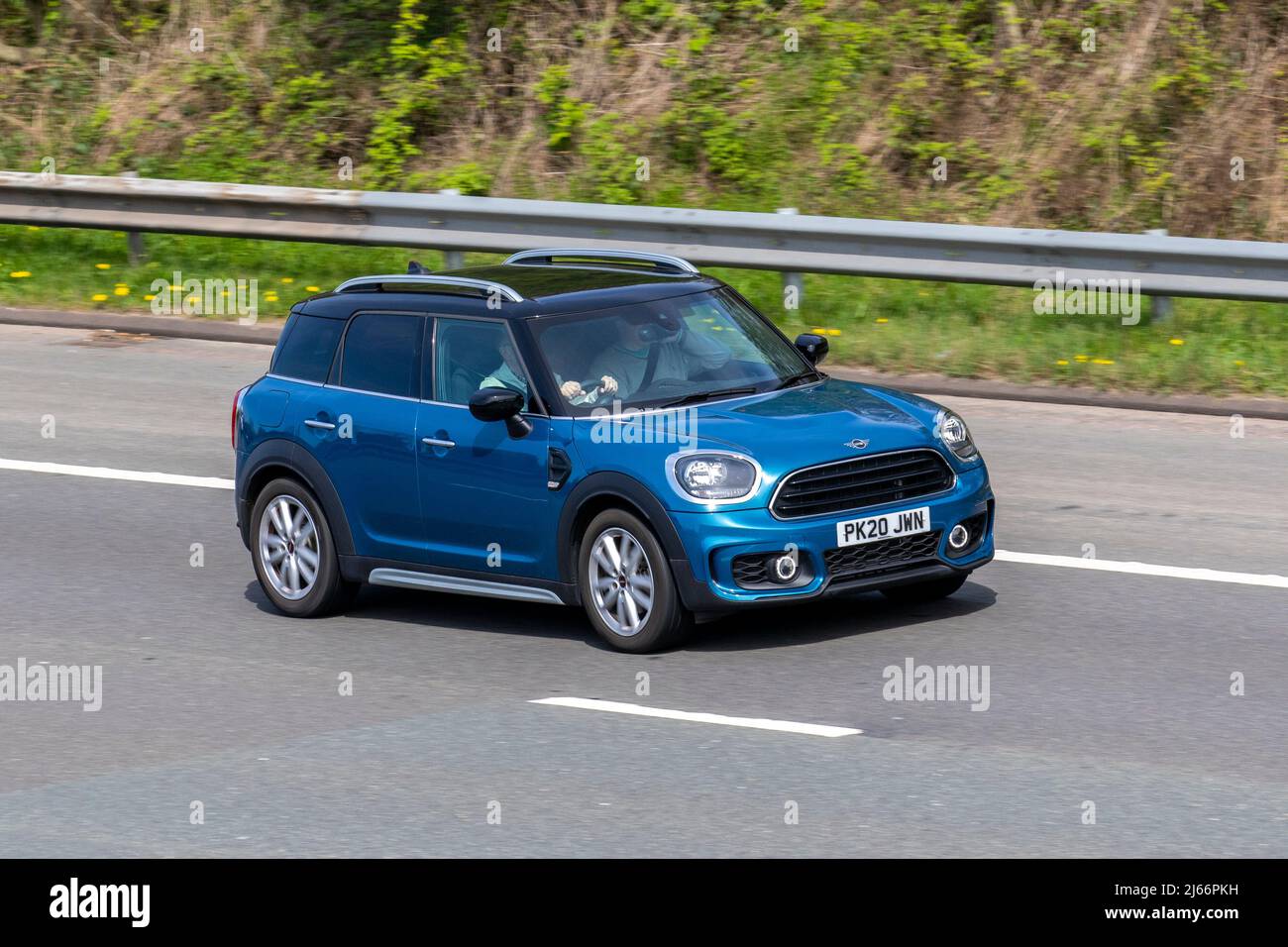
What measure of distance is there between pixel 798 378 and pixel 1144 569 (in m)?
1.97

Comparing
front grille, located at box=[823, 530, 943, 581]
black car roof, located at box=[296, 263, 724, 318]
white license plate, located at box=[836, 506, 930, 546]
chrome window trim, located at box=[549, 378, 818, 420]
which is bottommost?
front grille, located at box=[823, 530, 943, 581]

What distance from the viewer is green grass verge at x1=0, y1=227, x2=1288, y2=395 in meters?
14.3

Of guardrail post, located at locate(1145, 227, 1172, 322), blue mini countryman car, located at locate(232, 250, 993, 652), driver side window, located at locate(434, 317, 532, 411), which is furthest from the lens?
guardrail post, located at locate(1145, 227, 1172, 322)

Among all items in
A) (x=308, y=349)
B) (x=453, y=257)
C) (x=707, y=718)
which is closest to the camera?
(x=707, y=718)

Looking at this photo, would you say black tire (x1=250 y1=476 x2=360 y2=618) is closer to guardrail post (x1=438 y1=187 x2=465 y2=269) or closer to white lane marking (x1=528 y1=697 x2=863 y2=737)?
white lane marking (x1=528 y1=697 x2=863 y2=737)

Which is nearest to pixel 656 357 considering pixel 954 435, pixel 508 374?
pixel 508 374

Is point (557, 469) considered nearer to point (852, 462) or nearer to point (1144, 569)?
point (852, 462)

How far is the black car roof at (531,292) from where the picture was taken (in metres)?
9.55

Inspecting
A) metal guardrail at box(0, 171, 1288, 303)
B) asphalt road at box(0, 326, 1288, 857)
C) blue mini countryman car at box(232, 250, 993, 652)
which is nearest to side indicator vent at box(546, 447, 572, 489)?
blue mini countryman car at box(232, 250, 993, 652)

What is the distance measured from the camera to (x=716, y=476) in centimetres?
857

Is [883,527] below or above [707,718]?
above

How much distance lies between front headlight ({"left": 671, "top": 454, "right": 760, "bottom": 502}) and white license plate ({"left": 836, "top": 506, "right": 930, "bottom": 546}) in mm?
432

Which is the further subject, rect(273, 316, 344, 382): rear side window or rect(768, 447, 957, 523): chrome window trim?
rect(273, 316, 344, 382): rear side window

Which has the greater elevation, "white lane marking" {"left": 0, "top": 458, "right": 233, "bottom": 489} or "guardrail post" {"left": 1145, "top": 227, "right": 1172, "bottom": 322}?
"guardrail post" {"left": 1145, "top": 227, "right": 1172, "bottom": 322}
